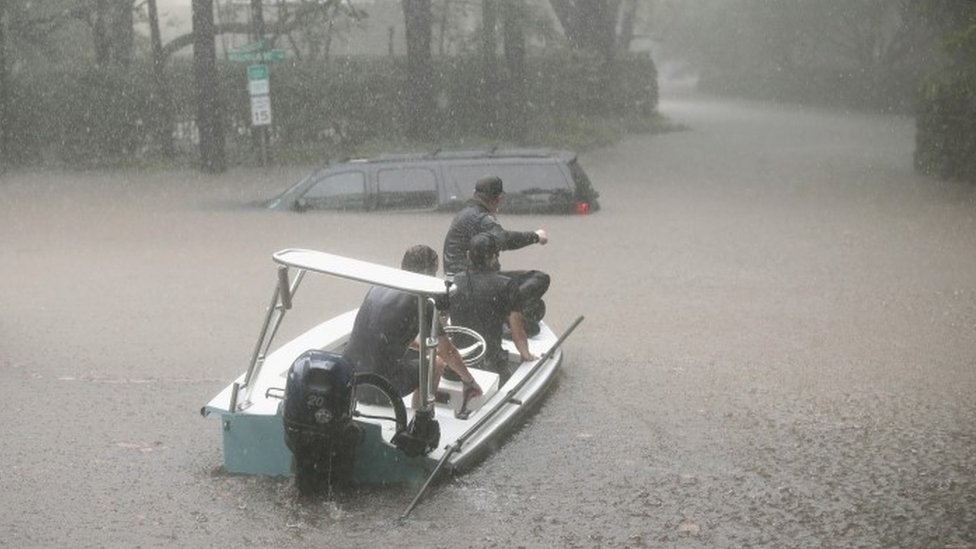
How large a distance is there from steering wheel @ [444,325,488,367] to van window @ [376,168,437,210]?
35.2 ft

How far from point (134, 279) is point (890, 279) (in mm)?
8779

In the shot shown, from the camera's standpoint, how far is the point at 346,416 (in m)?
7.56

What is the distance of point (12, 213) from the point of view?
23094mm

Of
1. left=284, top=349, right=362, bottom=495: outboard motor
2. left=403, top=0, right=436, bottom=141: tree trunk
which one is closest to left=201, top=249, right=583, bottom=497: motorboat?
left=284, top=349, right=362, bottom=495: outboard motor

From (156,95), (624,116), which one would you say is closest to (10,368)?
(156,95)

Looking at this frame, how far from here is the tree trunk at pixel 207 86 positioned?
Result: 90.6 feet

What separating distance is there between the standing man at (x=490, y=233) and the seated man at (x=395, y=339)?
161 cm

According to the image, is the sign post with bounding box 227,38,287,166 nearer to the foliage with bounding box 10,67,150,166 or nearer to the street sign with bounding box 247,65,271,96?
the street sign with bounding box 247,65,271,96

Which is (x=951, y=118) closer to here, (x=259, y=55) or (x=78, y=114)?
(x=259, y=55)

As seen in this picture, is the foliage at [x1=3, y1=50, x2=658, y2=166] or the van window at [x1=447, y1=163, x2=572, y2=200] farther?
the foliage at [x1=3, y1=50, x2=658, y2=166]

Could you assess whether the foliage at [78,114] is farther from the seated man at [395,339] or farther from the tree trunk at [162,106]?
the seated man at [395,339]

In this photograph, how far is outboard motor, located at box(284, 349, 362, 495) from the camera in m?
7.48

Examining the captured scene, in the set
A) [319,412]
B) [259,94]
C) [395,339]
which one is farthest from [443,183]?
[319,412]

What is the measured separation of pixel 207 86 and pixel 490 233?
18726mm
